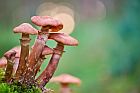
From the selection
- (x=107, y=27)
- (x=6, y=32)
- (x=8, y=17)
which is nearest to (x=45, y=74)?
(x=6, y=32)

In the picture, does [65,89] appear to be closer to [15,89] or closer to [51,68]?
[51,68]

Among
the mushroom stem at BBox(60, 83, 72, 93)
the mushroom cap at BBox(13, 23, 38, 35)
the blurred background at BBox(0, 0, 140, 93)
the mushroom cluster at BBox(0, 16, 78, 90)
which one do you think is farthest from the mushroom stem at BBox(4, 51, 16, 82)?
the blurred background at BBox(0, 0, 140, 93)

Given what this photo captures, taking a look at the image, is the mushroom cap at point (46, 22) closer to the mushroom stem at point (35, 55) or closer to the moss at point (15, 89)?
the mushroom stem at point (35, 55)

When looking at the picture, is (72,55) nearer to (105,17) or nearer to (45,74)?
(105,17)

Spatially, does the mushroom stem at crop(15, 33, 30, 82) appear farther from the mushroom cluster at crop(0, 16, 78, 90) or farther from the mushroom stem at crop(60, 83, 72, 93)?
the mushroom stem at crop(60, 83, 72, 93)

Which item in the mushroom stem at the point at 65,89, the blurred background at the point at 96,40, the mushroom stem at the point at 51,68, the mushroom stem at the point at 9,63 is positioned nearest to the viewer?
the mushroom stem at the point at 9,63

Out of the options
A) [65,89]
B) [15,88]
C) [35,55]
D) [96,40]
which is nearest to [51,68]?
[35,55]

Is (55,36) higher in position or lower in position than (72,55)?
higher

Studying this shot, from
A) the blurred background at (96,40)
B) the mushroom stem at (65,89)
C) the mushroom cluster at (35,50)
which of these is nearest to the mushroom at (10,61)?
the mushroom cluster at (35,50)
